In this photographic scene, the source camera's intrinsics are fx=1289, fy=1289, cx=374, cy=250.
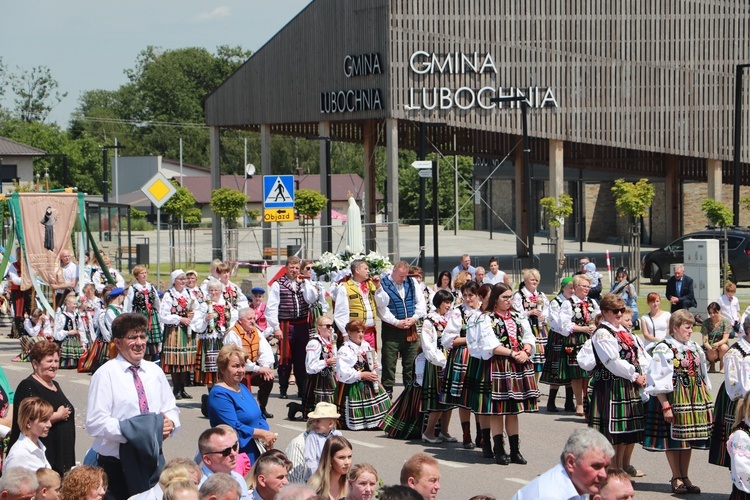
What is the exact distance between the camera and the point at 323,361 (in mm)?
14422

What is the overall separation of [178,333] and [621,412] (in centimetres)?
782

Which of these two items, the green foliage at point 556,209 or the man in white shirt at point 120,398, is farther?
the green foliage at point 556,209

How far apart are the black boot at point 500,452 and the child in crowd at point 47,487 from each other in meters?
6.12

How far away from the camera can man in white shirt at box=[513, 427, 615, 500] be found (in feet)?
21.1

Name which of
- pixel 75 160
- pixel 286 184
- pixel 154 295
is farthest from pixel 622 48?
pixel 75 160

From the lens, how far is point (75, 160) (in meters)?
92.4

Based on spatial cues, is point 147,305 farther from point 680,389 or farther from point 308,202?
point 308,202

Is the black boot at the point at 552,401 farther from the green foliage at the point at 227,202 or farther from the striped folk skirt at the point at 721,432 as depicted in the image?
the green foliage at the point at 227,202

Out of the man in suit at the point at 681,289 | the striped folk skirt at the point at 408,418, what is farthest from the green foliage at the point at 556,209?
the striped folk skirt at the point at 408,418

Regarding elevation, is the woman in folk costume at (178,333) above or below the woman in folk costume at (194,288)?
below

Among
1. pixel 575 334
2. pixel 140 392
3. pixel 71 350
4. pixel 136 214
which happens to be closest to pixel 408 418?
pixel 575 334

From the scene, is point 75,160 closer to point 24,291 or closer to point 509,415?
point 24,291

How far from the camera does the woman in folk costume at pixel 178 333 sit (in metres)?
17.3

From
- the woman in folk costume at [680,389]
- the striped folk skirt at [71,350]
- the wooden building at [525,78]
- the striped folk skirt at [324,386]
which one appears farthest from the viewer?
the wooden building at [525,78]
